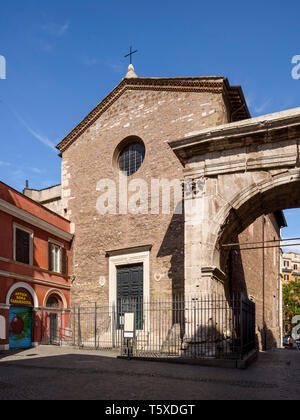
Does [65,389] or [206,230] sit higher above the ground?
[206,230]

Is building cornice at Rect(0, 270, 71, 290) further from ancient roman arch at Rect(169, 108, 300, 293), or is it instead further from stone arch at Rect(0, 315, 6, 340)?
ancient roman arch at Rect(169, 108, 300, 293)

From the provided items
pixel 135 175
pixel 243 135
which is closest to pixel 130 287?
pixel 135 175

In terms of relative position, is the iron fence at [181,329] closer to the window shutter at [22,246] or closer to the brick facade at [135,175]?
the brick facade at [135,175]

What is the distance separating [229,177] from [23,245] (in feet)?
29.3

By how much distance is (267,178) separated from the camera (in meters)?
11.7

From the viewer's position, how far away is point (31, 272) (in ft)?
55.2

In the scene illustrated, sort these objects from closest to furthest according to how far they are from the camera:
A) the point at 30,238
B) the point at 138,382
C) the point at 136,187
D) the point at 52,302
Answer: the point at 138,382 < the point at 30,238 < the point at 136,187 < the point at 52,302

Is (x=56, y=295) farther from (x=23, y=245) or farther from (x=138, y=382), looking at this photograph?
(x=138, y=382)

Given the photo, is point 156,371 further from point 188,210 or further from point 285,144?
point 285,144

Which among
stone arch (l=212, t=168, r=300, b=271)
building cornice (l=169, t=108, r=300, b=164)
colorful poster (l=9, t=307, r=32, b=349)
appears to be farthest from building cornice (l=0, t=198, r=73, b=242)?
stone arch (l=212, t=168, r=300, b=271)

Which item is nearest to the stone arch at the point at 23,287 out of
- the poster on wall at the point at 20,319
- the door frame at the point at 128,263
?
the poster on wall at the point at 20,319

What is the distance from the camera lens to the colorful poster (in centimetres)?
1558

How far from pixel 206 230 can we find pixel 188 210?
2.76ft
